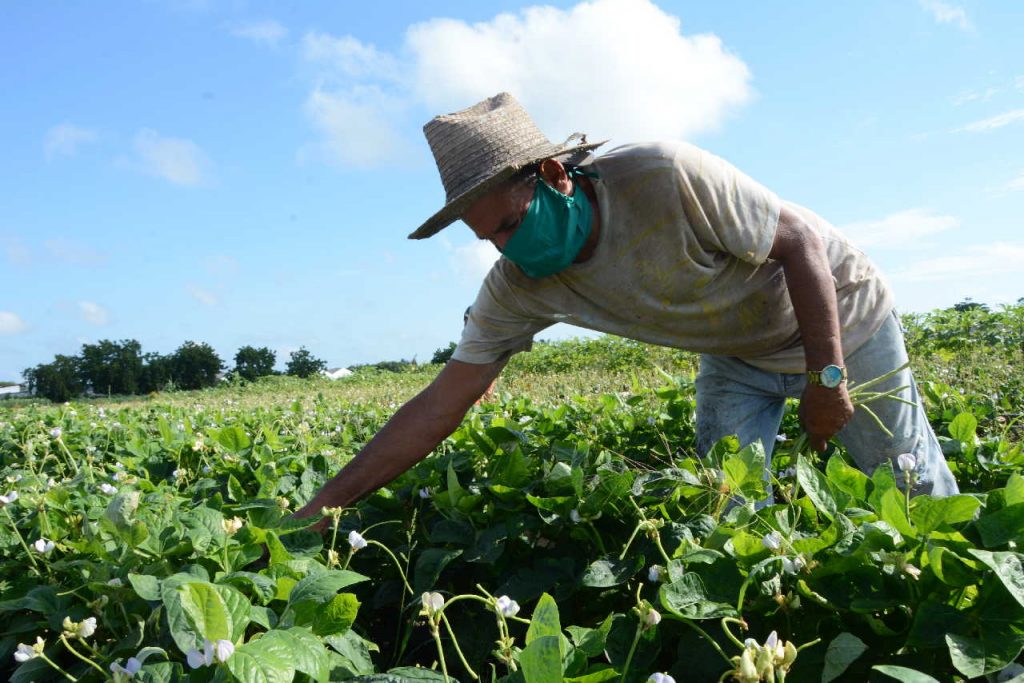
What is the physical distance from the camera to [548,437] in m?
3.30

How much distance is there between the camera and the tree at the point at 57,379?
2016 centimetres

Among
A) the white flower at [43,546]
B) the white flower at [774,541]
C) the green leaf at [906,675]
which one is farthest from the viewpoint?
the white flower at [43,546]

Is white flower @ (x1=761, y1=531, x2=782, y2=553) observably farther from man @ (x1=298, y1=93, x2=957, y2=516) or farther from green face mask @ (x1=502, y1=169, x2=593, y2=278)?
green face mask @ (x1=502, y1=169, x2=593, y2=278)

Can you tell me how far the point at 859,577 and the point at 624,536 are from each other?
2.30 feet

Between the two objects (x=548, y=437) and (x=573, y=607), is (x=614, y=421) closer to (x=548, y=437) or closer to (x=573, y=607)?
(x=548, y=437)

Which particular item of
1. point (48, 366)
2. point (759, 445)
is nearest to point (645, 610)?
point (759, 445)

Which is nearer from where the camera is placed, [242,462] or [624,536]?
[624,536]

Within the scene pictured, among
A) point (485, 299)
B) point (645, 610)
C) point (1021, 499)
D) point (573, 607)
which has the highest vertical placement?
point (485, 299)

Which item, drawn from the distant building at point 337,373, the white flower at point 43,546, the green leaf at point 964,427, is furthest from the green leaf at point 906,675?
the distant building at point 337,373

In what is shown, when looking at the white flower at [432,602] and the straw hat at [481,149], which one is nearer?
the white flower at [432,602]

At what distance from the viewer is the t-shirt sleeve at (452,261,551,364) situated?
Answer: 2.86 metres

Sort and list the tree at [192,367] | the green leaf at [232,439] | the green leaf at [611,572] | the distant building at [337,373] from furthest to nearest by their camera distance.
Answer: the tree at [192,367] → the distant building at [337,373] → the green leaf at [232,439] → the green leaf at [611,572]

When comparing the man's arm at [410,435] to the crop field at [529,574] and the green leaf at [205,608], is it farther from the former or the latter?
the green leaf at [205,608]

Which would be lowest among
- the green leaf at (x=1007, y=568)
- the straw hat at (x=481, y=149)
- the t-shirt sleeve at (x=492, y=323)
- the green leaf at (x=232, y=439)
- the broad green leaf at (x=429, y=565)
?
the broad green leaf at (x=429, y=565)
